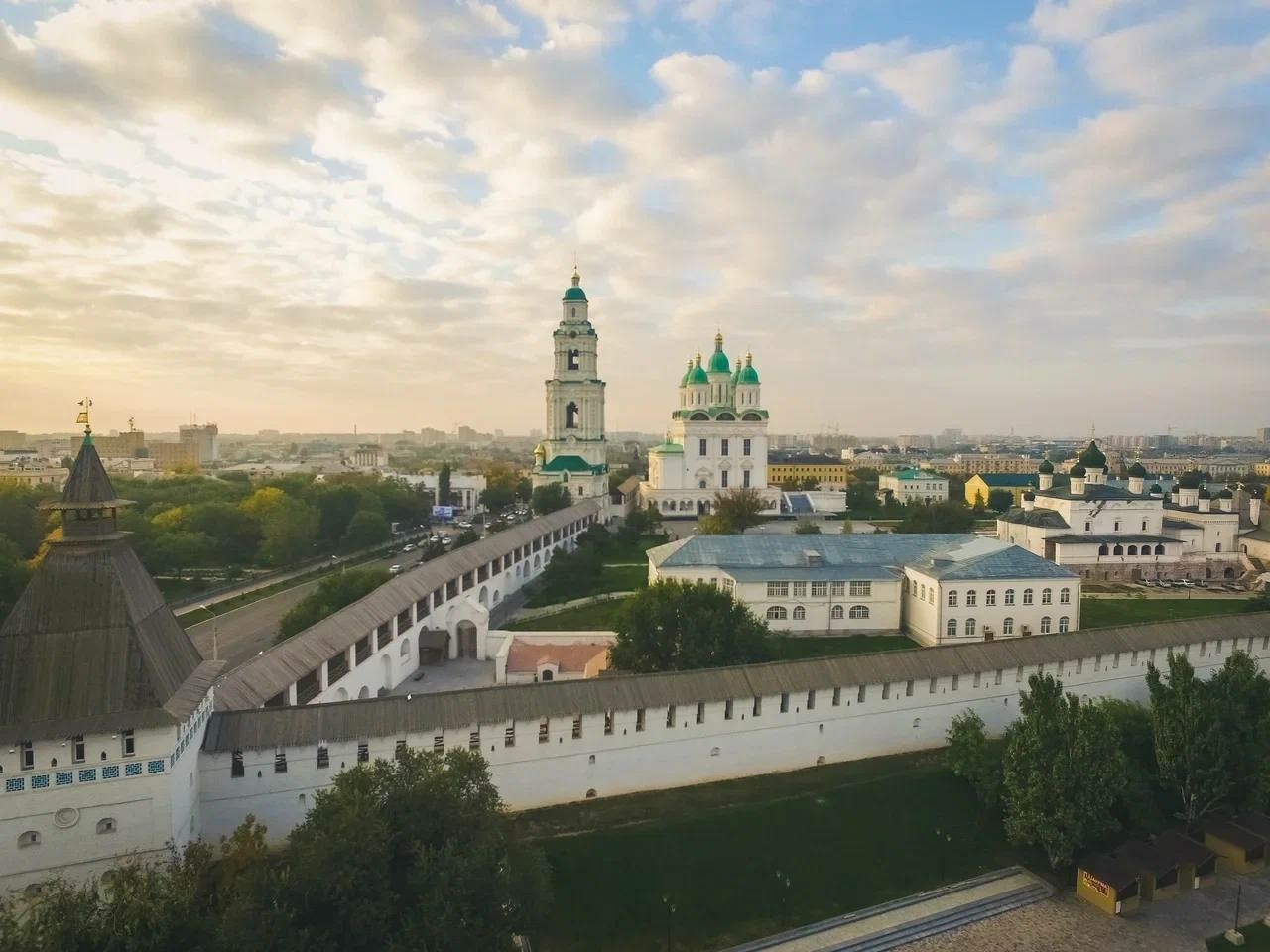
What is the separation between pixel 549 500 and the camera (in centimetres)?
5997

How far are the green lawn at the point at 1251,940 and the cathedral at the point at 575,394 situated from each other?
5668 centimetres

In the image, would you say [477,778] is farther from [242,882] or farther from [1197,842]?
[1197,842]

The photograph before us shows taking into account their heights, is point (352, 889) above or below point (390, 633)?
below

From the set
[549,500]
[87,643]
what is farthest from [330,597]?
[549,500]

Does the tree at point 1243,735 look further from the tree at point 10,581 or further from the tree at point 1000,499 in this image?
the tree at point 1000,499

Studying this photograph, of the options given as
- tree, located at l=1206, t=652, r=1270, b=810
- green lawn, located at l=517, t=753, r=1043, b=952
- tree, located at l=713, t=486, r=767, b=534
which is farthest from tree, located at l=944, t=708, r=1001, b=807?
tree, located at l=713, t=486, r=767, b=534

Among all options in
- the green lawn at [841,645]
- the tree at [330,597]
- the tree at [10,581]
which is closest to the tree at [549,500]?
the tree at [330,597]

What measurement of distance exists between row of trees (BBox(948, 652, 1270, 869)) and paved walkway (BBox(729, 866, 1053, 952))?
1.15 metres

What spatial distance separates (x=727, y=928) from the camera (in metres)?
16.0

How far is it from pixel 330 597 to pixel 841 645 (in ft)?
67.1

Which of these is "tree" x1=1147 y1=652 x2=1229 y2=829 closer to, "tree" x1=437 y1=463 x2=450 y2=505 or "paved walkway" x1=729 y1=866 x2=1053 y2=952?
"paved walkway" x1=729 y1=866 x2=1053 y2=952

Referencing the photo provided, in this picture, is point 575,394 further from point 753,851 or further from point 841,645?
point 753,851

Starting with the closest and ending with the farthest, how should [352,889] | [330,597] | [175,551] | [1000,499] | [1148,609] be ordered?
[352,889] < [330,597] < [1148,609] < [175,551] < [1000,499]

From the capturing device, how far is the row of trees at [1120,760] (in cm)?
1814
